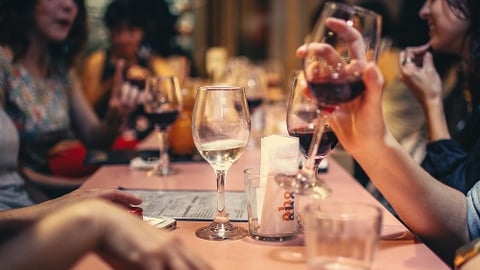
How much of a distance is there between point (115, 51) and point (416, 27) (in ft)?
7.28

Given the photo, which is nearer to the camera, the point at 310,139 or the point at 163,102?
the point at 310,139

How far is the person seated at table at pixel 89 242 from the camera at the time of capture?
0.72 m

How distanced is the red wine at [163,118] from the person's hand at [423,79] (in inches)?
30.3

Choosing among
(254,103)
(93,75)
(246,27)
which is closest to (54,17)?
(254,103)

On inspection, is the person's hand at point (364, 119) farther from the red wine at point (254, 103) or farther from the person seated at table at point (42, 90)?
the person seated at table at point (42, 90)

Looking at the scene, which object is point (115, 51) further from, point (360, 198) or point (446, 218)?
point (446, 218)

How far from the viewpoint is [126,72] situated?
2551 millimetres

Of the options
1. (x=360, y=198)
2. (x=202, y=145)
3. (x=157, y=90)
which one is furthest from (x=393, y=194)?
(x=157, y=90)

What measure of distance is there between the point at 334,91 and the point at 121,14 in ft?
11.1

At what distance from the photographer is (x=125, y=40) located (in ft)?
13.6

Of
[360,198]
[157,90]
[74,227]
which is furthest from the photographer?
[157,90]

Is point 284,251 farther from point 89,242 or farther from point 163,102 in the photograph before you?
point 163,102

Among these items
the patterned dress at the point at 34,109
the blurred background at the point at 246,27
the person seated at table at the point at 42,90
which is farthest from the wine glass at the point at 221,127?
the blurred background at the point at 246,27

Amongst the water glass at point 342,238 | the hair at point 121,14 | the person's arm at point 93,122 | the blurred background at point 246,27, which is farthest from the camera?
the blurred background at point 246,27
